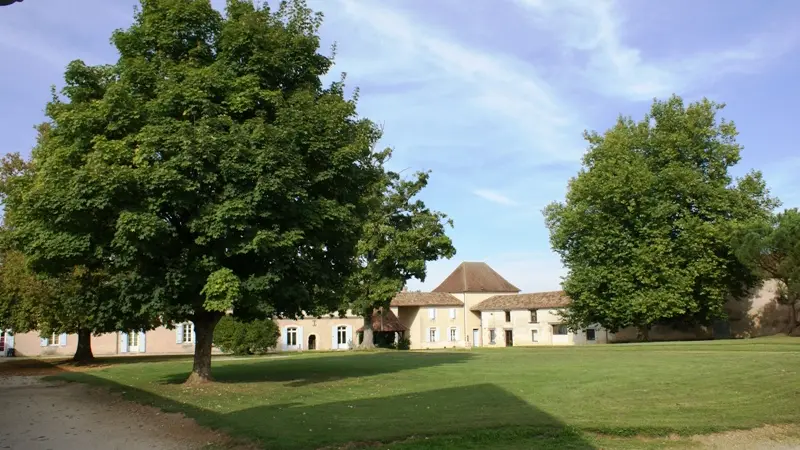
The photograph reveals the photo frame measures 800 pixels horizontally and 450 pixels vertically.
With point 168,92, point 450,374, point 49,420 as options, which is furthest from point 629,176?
point 49,420

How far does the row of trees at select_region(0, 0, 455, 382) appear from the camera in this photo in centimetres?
1595

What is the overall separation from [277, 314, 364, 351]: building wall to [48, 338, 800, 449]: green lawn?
43348mm

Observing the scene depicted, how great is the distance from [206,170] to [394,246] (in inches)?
1401

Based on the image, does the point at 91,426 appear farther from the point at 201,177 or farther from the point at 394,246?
the point at 394,246

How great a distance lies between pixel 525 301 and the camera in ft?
242

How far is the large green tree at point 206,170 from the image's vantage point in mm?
15914

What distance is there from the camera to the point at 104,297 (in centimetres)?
1867

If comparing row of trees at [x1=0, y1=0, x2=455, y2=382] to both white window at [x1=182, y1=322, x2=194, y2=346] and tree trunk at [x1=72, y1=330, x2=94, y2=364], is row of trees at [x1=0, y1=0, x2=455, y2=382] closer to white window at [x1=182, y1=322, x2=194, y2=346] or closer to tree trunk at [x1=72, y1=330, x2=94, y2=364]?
tree trunk at [x1=72, y1=330, x2=94, y2=364]

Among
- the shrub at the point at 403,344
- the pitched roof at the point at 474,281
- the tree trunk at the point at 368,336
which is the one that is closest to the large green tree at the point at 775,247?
the tree trunk at the point at 368,336

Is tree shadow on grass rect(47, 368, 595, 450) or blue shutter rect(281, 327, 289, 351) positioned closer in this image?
tree shadow on grass rect(47, 368, 595, 450)

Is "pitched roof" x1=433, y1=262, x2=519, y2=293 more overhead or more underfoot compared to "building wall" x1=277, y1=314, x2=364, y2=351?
more overhead

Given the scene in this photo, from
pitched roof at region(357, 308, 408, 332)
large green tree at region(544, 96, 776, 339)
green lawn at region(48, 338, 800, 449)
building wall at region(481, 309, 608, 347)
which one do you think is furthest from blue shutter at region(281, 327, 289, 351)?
green lawn at region(48, 338, 800, 449)

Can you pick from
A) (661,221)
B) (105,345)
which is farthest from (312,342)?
(661,221)

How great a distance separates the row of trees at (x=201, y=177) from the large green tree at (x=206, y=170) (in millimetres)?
44
